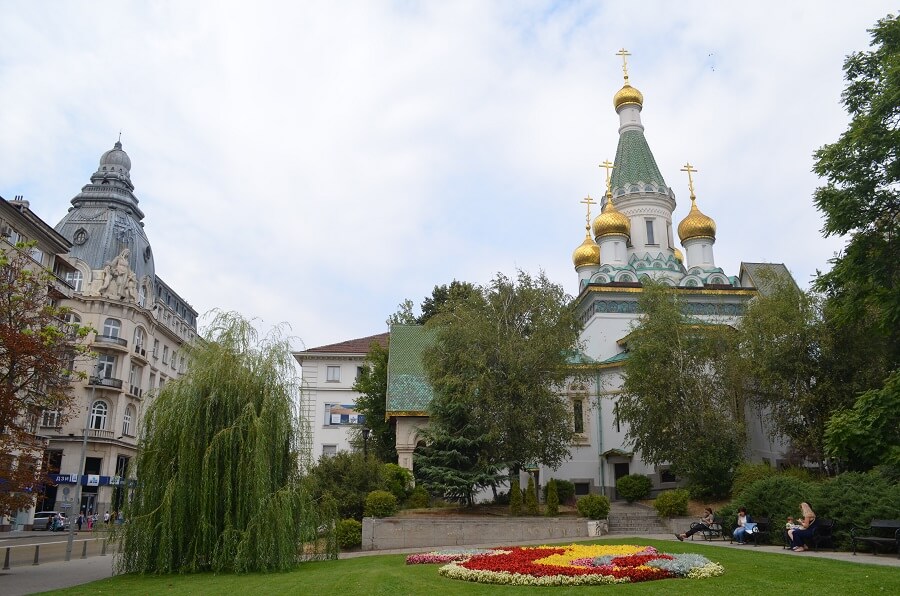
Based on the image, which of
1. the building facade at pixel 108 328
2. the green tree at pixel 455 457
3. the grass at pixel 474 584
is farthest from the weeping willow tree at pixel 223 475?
the building facade at pixel 108 328

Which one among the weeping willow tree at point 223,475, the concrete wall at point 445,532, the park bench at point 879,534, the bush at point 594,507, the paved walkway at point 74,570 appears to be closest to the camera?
the park bench at point 879,534

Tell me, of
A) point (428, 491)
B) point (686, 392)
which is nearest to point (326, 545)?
point (428, 491)

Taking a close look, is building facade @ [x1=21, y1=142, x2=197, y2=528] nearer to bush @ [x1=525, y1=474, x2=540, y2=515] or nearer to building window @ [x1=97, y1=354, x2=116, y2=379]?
building window @ [x1=97, y1=354, x2=116, y2=379]

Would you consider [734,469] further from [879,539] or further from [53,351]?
[53,351]

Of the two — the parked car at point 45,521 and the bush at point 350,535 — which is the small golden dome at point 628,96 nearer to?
the bush at point 350,535

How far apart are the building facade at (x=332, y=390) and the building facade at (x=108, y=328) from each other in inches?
447

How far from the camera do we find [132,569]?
16.1 meters

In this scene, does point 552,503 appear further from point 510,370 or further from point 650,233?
point 650,233

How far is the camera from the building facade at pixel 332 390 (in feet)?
182

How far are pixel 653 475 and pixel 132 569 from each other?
87.4ft

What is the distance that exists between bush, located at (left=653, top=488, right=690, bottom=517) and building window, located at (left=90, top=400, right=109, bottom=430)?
41.2 m

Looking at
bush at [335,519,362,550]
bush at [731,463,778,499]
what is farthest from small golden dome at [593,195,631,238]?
bush at [335,519,362,550]

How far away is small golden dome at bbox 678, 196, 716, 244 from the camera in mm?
46031

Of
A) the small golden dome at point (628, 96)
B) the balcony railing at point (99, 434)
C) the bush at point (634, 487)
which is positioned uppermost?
the small golden dome at point (628, 96)
